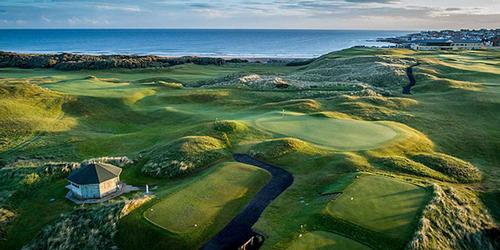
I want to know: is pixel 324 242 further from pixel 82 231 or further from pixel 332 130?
pixel 332 130

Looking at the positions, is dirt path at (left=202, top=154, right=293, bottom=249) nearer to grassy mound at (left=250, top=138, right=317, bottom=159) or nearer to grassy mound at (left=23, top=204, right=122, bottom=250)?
grassy mound at (left=250, top=138, right=317, bottom=159)

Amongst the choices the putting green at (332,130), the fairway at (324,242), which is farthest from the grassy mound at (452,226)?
the putting green at (332,130)

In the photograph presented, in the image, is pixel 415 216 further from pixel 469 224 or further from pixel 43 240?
pixel 43 240

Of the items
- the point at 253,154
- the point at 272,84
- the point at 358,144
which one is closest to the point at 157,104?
the point at 272,84

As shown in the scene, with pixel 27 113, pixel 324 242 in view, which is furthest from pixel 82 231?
pixel 27 113

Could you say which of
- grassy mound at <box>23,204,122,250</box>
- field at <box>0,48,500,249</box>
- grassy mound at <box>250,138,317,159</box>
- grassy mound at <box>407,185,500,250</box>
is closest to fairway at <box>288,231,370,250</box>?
field at <box>0,48,500,249</box>

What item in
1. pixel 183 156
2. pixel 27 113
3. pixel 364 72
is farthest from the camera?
pixel 364 72
